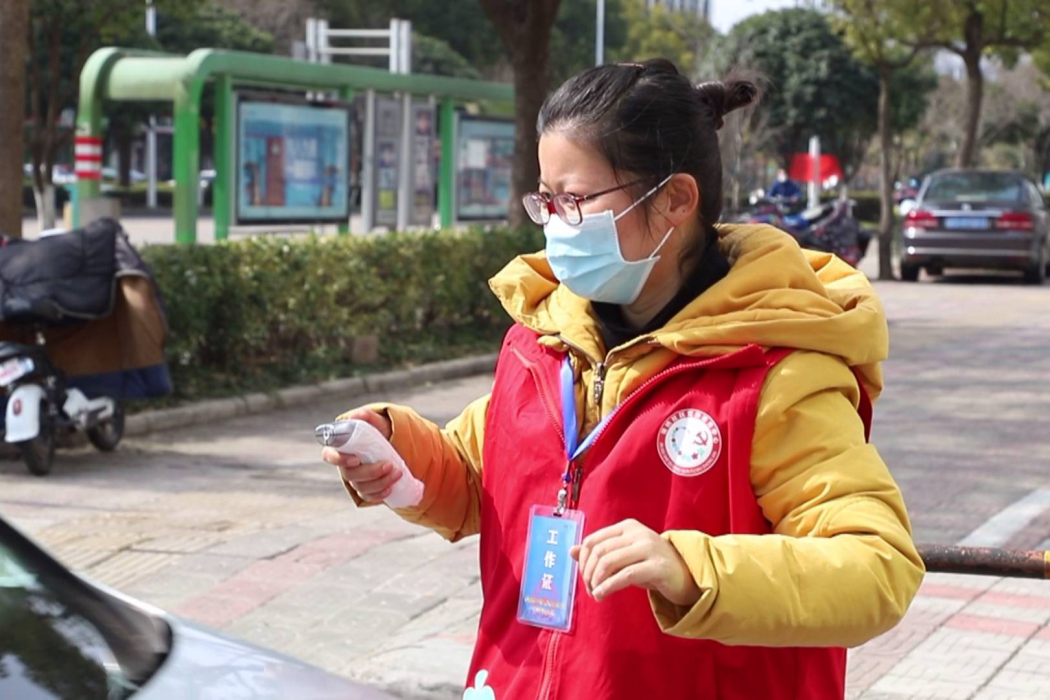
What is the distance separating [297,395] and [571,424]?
8745 mm

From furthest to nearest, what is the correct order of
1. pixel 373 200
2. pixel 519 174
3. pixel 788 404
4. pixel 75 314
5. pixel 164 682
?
pixel 373 200 < pixel 519 174 < pixel 75 314 < pixel 164 682 < pixel 788 404

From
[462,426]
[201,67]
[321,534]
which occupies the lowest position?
[321,534]

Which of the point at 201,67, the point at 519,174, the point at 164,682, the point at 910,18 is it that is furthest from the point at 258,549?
the point at 910,18

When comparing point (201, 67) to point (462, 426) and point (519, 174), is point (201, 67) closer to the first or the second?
point (519, 174)

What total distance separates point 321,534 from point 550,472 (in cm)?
483

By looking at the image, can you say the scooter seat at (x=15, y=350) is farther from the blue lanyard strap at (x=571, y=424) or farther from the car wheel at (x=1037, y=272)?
the car wheel at (x=1037, y=272)

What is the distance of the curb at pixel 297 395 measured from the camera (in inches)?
380

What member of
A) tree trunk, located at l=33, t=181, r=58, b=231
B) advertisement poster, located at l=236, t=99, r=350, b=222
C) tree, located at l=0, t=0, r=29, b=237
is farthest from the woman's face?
tree trunk, located at l=33, t=181, r=58, b=231

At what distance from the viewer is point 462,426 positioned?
2.53 meters

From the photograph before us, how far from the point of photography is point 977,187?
72.0ft

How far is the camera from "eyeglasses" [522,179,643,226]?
217 centimetres

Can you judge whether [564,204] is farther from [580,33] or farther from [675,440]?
[580,33]

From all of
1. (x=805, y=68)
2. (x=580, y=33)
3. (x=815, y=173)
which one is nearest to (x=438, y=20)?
(x=580, y=33)

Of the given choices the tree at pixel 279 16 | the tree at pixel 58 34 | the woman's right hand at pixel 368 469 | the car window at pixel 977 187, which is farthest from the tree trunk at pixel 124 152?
the woman's right hand at pixel 368 469
